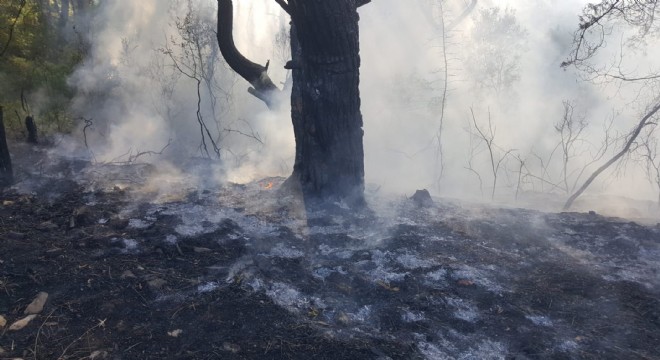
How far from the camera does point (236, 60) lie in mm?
6406

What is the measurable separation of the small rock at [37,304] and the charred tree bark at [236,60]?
3.91m

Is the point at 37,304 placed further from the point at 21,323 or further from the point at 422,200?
the point at 422,200

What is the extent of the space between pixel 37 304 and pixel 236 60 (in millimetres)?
4138

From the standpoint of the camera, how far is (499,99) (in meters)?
13.7

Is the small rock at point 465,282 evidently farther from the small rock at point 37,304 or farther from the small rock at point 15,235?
the small rock at point 15,235

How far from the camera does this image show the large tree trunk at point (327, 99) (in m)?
5.25

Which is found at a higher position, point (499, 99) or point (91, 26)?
point (91, 26)

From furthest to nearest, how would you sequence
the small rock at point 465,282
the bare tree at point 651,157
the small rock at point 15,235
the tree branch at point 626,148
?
the bare tree at point 651,157
the tree branch at point 626,148
the small rock at point 15,235
the small rock at point 465,282

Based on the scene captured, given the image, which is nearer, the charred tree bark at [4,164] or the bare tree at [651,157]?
the charred tree bark at [4,164]

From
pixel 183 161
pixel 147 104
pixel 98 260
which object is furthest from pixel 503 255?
pixel 147 104

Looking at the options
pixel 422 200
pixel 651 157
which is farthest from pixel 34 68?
pixel 651 157

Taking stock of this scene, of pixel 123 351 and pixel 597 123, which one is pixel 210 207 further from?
pixel 597 123

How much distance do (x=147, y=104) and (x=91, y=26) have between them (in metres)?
3.07

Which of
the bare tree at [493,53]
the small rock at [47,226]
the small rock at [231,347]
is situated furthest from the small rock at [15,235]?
the bare tree at [493,53]
